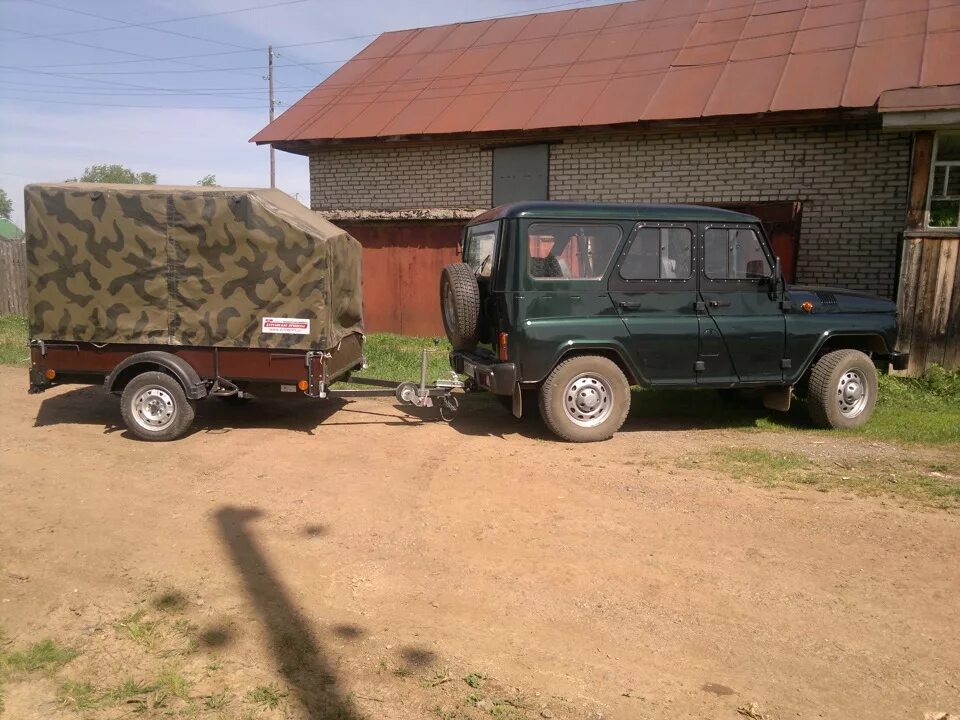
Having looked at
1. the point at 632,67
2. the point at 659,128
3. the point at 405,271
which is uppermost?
the point at 632,67

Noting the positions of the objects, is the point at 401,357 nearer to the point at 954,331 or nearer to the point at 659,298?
the point at 659,298

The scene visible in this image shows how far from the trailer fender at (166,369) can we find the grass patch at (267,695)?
4.29 m

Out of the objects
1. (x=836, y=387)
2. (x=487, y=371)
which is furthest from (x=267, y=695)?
(x=836, y=387)

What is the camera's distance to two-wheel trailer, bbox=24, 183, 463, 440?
6.94 metres

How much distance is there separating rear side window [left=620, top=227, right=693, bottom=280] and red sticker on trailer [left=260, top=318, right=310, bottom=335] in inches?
119

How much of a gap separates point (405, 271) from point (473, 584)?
1036 centimetres

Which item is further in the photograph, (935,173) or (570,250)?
(935,173)

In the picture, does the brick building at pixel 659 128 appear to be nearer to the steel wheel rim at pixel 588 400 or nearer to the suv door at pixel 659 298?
the suv door at pixel 659 298

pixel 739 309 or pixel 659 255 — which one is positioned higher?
pixel 659 255

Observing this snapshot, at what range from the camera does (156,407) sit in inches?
277

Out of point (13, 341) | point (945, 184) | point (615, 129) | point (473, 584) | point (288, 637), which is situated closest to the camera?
point (288, 637)

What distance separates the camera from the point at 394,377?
10.3 m

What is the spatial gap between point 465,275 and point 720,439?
3.00 metres

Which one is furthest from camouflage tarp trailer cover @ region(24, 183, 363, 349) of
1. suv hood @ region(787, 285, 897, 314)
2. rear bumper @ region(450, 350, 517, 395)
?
Answer: suv hood @ region(787, 285, 897, 314)
